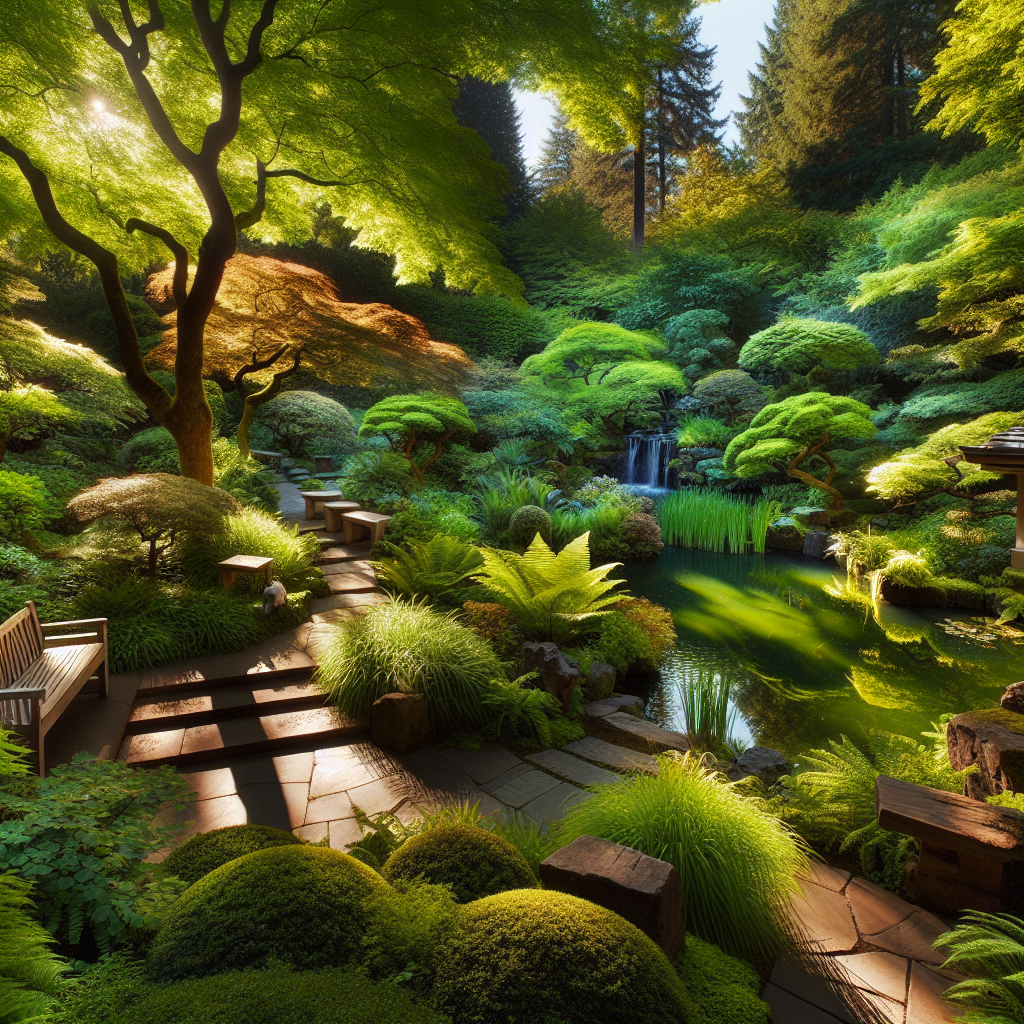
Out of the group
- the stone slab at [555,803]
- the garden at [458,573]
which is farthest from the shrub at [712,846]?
the stone slab at [555,803]

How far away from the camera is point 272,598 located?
16.1ft

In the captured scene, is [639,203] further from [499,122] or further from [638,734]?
[638,734]

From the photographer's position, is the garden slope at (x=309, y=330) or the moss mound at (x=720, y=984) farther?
the garden slope at (x=309, y=330)

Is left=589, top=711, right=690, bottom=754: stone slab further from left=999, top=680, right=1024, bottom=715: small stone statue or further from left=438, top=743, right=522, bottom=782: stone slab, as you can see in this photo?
left=999, top=680, right=1024, bottom=715: small stone statue

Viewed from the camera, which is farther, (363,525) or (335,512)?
(335,512)

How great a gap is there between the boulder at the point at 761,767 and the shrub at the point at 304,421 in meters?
8.80

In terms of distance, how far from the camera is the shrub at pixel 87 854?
144cm

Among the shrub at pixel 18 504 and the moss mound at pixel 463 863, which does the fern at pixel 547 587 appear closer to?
the moss mound at pixel 463 863

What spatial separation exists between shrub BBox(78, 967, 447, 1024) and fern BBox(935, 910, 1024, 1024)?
166 cm

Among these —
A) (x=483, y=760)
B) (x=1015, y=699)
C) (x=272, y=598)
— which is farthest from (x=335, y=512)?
(x=1015, y=699)

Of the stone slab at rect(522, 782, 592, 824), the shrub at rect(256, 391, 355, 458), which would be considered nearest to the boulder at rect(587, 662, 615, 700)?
the stone slab at rect(522, 782, 592, 824)

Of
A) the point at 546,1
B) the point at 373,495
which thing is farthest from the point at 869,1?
the point at 373,495

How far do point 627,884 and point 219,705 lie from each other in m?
3.09

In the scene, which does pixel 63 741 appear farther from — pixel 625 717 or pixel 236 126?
pixel 236 126
